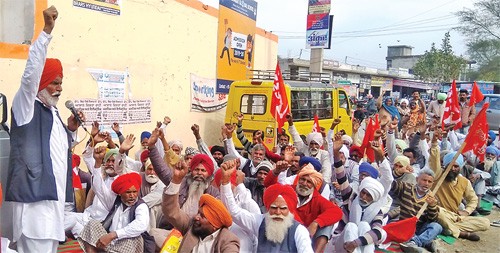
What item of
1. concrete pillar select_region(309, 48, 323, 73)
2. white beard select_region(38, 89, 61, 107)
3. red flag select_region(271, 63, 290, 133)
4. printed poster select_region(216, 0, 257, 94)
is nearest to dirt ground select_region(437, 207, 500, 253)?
red flag select_region(271, 63, 290, 133)

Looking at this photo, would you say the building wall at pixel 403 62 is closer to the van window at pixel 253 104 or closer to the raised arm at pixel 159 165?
the van window at pixel 253 104

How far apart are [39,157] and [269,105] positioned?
6.68 m

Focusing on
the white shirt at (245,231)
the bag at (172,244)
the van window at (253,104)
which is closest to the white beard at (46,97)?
the bag at (172,244)

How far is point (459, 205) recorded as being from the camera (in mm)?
6789

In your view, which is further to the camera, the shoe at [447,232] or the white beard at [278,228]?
the shoe at [447,232]

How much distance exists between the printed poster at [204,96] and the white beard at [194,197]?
6.66m

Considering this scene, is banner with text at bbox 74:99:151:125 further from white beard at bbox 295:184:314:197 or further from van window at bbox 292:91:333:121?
white beard at bbox 295:184:314:197

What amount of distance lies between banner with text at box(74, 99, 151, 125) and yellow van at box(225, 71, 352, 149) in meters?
1.85

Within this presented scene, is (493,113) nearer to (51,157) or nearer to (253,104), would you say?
(253,104)

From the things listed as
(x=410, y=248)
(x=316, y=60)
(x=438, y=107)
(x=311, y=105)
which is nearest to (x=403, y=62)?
(x=316, y=60)

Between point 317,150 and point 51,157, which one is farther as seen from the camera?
point 317,150

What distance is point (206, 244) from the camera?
3250 mm

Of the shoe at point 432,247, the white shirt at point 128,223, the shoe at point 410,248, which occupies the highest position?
the white shirt at point 128,223

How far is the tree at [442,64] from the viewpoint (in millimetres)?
34281
